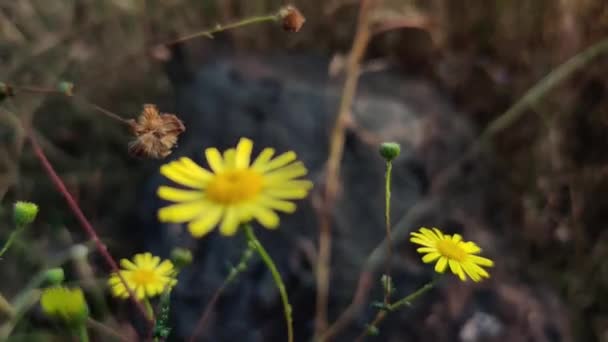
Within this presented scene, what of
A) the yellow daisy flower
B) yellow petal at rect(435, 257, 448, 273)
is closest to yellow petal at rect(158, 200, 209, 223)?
→ the yellow daisy flower

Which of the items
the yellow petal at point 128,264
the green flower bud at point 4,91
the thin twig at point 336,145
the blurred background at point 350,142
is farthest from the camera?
the blurred background at point 350,142

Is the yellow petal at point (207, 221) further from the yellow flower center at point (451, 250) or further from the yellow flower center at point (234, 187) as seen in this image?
the yellow flower center at point (451, 250)

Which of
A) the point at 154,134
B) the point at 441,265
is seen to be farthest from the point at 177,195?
the point at 441,265

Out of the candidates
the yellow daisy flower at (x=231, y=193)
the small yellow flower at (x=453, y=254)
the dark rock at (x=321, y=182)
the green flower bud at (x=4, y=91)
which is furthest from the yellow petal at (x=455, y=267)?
the dark rock at (x=321, y=182)

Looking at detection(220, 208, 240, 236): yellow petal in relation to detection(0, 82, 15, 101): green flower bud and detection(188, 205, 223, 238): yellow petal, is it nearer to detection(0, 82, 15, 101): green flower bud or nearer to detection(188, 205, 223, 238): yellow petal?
detection(188, 205, 223, 238): yellow petal

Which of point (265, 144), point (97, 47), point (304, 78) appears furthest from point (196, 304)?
point (97, 47)

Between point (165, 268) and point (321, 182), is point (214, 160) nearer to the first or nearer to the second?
point (165, 268)
